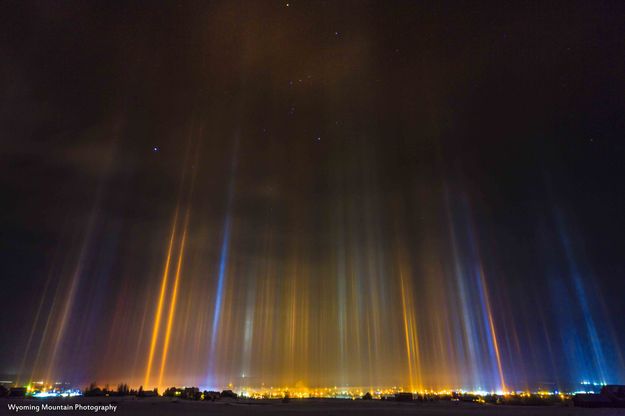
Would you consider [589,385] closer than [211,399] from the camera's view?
No

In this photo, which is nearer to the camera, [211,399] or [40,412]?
[40,412]

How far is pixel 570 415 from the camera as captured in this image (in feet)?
74.5

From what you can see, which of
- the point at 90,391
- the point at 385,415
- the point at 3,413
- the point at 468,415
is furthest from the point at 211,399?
the point at 468,415

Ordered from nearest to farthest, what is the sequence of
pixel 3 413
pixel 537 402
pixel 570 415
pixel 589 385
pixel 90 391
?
pixel 3 413 < pixel 570 415 < pixel 537 402 < pixel 90 391 < pixel 589 385

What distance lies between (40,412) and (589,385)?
80.1 metres

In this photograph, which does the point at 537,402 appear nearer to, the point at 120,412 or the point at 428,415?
the point at 428,415

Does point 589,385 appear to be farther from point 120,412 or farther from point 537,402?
point 120,412

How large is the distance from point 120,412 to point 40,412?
409 cm

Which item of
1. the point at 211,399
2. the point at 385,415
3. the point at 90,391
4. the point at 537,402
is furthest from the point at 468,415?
the point at 90,391

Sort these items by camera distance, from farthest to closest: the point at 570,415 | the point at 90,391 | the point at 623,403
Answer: the point at 90,391, the point at 623,403, the point at 570,415

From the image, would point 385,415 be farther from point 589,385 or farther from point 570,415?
point 589,385

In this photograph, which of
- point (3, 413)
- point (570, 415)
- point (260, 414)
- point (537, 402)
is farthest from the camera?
point (537, 402)

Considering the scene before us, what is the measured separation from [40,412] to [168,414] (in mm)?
6848

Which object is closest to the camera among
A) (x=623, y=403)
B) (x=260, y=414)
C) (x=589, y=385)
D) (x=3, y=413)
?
(x=3, y=413)
